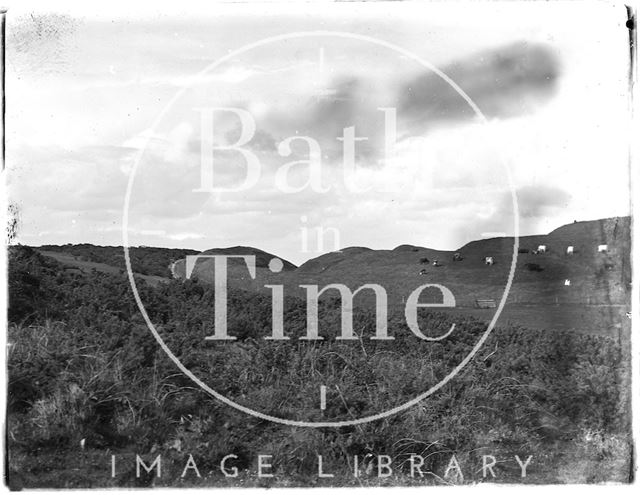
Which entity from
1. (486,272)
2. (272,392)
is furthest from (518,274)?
(272,392)

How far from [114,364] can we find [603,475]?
13.9 ft

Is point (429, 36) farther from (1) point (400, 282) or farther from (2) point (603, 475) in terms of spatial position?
(2) point (603, 475)

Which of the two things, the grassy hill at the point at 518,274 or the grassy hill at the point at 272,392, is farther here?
the grassy hill at the point at 518,274

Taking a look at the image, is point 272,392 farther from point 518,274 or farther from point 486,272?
point 518,274

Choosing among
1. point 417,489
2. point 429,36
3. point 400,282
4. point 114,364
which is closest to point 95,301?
point 114,364

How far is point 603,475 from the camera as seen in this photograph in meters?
6.40

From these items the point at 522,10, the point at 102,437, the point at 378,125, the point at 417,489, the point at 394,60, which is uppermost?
the point at 522,10

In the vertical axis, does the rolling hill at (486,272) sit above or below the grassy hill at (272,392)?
above

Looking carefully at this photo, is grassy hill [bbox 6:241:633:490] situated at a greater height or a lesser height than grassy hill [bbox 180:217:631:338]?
lesser

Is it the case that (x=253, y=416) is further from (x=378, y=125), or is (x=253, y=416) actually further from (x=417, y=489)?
(x=378, y=125)

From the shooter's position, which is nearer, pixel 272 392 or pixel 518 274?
pixel 272 392

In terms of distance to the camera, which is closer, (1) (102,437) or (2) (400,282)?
(1) (102,437)

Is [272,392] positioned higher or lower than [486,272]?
lower

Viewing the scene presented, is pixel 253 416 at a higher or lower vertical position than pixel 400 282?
lower
